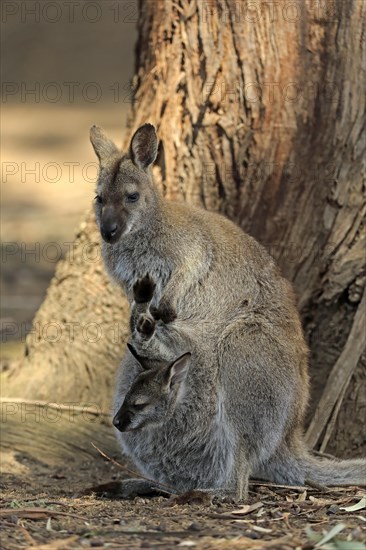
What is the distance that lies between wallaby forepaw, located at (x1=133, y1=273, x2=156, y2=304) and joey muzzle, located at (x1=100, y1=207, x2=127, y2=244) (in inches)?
12.6

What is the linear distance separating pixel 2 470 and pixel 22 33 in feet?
41.4

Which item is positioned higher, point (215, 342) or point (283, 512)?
point (215, 342)

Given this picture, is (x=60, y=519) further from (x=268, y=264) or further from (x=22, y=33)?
(x=22, y=33)

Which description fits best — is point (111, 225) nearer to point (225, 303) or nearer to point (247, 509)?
point (225, 303)

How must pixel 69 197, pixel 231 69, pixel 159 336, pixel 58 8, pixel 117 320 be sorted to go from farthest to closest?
1. pixel 58 8
2. pixel 69 197
3. pixel 117 320
4. pixel 231 69
5. pixel 159 336

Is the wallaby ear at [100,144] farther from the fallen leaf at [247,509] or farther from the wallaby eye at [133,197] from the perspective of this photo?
the fallen leaf at [247,509]

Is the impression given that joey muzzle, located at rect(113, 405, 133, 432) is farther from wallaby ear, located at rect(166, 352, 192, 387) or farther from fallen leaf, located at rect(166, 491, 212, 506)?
fallen leaf, located at rect(166, 491, 212, 506)

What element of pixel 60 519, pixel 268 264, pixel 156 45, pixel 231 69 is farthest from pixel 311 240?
pixel 60 519

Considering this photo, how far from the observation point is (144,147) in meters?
6.27

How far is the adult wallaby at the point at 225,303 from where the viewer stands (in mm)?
5785

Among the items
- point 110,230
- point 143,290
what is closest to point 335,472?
point 143,290

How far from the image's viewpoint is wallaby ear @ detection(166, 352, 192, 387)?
5.69 m

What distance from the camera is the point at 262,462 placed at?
5.91 metres

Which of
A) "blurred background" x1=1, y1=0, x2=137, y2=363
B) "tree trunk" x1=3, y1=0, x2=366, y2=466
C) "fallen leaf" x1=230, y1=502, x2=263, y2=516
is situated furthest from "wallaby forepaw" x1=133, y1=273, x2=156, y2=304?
"blurred background" x1=1, y1=0, x2=137, y2=363
